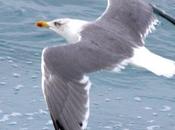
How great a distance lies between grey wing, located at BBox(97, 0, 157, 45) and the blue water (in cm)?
61

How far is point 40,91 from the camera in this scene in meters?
5.65

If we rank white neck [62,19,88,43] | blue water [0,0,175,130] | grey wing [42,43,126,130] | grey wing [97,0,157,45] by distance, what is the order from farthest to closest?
1. blue water [0,0,175,130]
2. grey wing [97,0,157,45]
3. white neck [62,19,88,43]
4. grey wing [42,43,126,130]

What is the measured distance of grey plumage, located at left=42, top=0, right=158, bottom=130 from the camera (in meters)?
4.29

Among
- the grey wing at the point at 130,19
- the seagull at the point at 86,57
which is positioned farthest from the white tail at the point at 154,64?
the grey wing at the point at 130,19

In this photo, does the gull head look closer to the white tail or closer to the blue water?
the white tail

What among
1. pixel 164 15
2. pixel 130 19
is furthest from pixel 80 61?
pixel 164 15

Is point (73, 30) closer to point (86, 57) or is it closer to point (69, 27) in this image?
point (69, 27)

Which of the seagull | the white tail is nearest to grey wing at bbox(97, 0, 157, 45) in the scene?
the seagull

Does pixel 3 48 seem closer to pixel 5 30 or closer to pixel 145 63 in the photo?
pixel 5 30

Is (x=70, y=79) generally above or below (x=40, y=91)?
above

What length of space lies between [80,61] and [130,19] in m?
0.90

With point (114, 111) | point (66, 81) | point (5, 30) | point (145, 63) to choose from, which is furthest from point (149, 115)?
point (5, 30)

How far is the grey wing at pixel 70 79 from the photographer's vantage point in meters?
4.26

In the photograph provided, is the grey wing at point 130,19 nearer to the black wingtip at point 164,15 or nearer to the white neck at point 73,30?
the black wingtip at point 164,15
